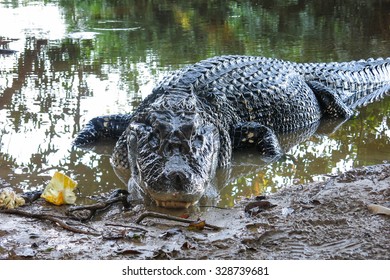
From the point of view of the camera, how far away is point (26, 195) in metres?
4.22

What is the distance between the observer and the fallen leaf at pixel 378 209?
3.48 meters

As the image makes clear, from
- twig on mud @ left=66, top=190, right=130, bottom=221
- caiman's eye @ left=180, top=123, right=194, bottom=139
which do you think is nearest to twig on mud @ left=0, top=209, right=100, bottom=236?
twig on mud @ left=66, top=190, right=130, bottom=221

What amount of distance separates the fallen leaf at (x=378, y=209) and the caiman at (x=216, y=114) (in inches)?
43.5

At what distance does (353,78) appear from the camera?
25.6 feet

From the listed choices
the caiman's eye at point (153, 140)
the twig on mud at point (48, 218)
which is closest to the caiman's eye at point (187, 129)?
the caiman's eye at point (153, 140)

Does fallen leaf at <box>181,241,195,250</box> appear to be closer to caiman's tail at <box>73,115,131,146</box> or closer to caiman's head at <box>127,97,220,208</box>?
caiman's head at <box>127,97,220,208</box>

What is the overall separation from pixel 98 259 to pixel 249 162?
2527 millimetres

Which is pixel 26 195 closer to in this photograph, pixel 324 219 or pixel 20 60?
pixel 324 219

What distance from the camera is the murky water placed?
518 centimetres

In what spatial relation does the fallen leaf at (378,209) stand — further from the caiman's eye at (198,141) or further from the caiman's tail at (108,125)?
the caiman's tail at (108,125)

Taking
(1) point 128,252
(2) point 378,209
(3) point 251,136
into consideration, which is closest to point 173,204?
(1) point 128,252

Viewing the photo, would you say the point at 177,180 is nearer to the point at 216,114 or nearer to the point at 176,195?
the point at 176,195

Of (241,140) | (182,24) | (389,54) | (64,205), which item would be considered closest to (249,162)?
(241,140)

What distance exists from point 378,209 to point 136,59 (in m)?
6.83
